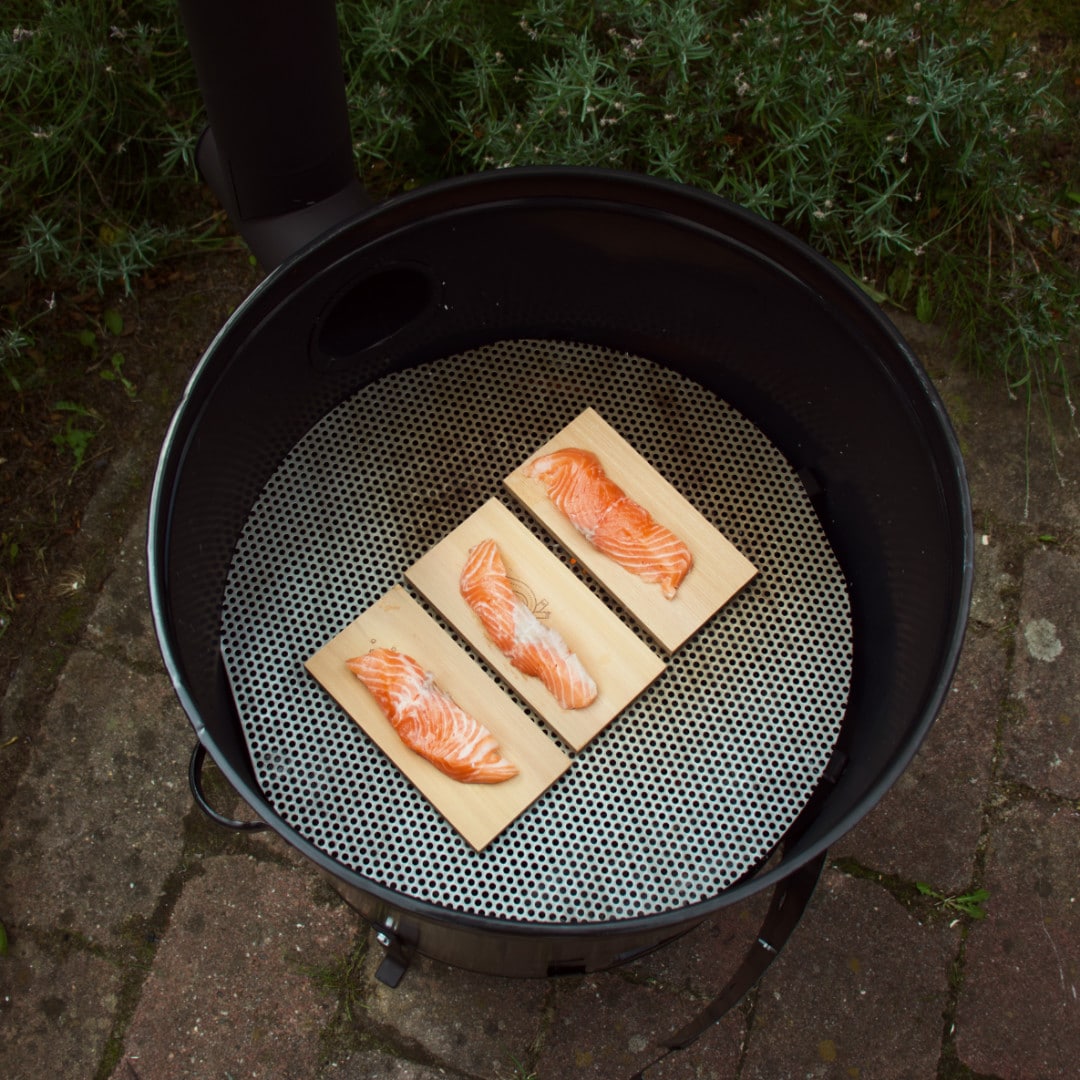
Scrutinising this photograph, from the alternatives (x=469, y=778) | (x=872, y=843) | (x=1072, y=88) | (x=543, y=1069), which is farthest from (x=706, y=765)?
(x=1072, y=88)

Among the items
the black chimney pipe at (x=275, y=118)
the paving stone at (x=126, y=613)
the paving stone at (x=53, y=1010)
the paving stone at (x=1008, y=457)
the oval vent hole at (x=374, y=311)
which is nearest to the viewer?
the black chimney pipe at (x=275, y=118)

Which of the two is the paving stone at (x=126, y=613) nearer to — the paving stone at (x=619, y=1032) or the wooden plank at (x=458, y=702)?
the wooden plank at (x=458, y=702)

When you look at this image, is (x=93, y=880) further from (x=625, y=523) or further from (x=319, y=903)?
(x=625, y=523)

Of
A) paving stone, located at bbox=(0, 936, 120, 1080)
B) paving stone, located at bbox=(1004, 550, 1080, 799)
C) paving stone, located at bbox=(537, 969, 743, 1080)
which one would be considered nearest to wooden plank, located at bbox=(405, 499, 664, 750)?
paving stone, located at bbox=(537, 969, 743, 1080)

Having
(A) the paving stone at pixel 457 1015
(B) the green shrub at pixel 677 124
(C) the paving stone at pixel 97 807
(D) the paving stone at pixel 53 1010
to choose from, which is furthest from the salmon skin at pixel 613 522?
(D) the paving stone at pixel 53 1010

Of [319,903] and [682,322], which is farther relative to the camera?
[319,903]

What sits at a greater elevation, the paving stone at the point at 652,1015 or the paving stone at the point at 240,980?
the paving stone at the point at 240,980

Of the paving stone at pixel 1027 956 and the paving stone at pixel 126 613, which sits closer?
the paving stone at pixel 1027 956

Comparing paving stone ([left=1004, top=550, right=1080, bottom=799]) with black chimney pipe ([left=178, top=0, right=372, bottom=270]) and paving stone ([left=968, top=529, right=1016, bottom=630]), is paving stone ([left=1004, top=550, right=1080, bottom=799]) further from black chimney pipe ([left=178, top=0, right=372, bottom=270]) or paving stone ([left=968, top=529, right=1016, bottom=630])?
black chimney pipe ([left=178, top=0, right=372, bottom=270])
